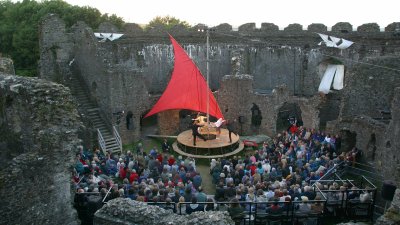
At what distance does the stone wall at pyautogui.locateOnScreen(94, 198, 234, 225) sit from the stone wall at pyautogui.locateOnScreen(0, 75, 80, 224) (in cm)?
192

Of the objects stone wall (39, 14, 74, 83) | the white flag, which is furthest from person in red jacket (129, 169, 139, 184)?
the white flag

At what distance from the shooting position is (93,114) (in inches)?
965

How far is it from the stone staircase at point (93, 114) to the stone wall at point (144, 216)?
1169 centimetres

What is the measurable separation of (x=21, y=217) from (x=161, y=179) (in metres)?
6.54

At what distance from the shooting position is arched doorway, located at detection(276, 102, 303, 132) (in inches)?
1066

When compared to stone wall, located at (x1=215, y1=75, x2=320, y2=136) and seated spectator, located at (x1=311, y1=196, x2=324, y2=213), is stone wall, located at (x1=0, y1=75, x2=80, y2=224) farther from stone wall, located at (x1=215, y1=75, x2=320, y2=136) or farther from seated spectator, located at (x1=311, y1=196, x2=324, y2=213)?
stone wall, located at (x1=215, y1=75, x2=320, y2=136)

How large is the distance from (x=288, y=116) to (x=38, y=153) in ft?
65.2

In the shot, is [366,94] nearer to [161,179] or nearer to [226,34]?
[161,179]

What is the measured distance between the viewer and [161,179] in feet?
54.5

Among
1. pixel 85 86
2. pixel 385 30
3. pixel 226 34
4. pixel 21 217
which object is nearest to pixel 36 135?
pixel 21 217

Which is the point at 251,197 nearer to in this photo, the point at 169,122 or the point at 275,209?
the point at 275,209

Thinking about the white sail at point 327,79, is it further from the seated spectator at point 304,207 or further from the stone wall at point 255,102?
the seated spectator at point 304,207

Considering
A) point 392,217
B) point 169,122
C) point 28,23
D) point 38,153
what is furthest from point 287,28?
point 28,23

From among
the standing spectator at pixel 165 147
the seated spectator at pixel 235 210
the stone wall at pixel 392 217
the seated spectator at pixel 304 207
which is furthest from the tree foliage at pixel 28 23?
the stone wall at pixel 392 217
